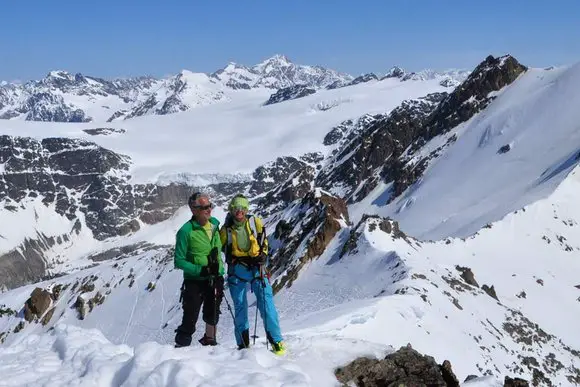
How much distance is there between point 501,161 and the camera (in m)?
94.1

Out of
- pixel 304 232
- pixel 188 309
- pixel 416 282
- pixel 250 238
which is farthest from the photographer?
pixel 304 232

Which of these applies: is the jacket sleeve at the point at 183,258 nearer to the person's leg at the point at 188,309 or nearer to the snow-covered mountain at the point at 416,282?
the person's leg at the point at 188,309

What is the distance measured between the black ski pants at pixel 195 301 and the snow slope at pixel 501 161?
55.7 metres

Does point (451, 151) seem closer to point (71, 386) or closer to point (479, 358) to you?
point (479, 358)

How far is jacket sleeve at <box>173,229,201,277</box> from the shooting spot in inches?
472

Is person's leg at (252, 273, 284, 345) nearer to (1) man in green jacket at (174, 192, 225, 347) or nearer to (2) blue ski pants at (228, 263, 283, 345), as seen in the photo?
(2) blue ski pants at (228, 263, 283, 345)

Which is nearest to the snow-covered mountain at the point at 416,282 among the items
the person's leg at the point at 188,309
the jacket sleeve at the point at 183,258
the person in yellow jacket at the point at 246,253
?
the person's leg at the point at 188,309

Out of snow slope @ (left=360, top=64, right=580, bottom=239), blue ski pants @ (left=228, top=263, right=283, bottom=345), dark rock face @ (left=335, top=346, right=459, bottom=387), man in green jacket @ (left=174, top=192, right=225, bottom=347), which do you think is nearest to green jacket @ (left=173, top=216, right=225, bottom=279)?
man in green jacket @ (left=174, top=192, right=225, bottom=347)

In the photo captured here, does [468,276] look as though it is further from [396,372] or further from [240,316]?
[396,372]

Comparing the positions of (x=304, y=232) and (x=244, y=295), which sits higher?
(x=244, y=295)

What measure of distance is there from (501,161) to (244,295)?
294 feet

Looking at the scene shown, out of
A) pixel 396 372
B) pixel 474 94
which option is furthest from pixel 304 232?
pixel 474 94

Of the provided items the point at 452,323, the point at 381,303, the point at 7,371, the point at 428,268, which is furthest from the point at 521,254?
the point at 7,371

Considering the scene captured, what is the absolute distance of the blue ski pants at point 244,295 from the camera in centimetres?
1202
